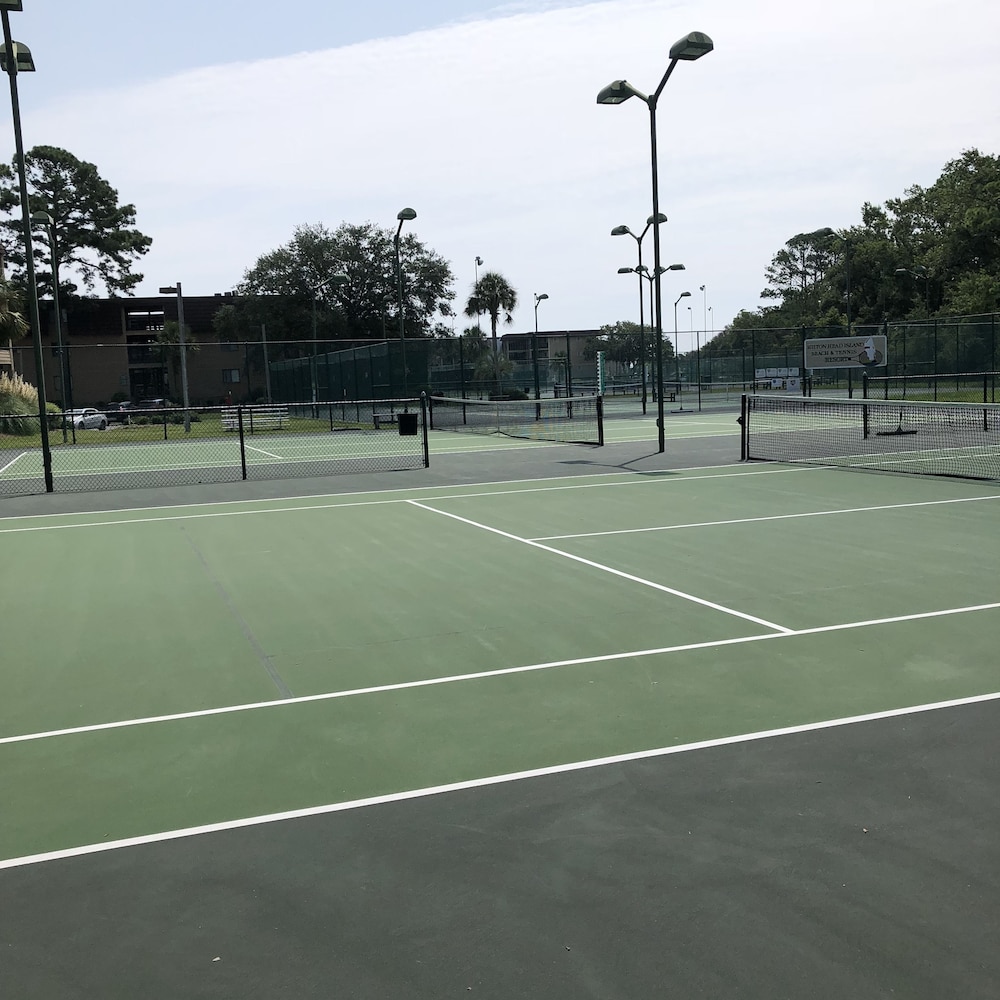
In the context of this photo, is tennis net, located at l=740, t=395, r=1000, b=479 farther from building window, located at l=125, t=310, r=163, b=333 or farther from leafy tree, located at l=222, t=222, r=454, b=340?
building window, located at l=125, t=310, r=163, b=333

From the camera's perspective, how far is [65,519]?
14961mm

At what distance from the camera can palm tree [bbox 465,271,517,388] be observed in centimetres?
8512

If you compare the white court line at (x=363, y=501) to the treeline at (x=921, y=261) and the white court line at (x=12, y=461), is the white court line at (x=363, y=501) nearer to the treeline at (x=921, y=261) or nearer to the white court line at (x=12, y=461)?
the white court line at (x=12, y=461)

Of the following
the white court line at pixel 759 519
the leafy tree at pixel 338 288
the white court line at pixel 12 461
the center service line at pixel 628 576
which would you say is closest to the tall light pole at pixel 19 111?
the white court line at pixel 12 461

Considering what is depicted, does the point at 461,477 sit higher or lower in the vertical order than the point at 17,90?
lower

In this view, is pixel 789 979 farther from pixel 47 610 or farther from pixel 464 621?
pixel 47 610

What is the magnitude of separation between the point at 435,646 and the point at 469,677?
2.76 feet

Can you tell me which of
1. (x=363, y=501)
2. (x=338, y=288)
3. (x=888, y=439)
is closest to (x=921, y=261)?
(x=338, y=288)

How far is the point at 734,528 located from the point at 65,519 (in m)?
9.26

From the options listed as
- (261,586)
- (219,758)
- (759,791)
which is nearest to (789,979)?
(759,791)

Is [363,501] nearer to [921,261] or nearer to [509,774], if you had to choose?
[509,774]

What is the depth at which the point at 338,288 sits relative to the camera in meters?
76.2

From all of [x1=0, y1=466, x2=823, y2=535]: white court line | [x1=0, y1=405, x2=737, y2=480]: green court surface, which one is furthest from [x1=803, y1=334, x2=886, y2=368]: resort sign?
[x1=0, y1=466, x2=823, y2=535]: white court line

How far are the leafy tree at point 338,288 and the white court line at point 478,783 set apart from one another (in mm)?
71451
